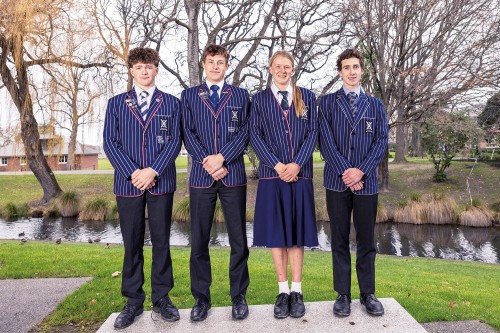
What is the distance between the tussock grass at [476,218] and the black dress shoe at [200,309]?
12042mm

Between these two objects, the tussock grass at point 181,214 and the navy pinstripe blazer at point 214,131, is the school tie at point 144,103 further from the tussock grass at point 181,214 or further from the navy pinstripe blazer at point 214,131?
the tussock grass at point 181,214

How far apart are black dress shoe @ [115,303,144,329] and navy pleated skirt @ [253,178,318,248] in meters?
1.12

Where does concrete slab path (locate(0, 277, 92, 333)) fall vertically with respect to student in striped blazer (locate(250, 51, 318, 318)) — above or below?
below

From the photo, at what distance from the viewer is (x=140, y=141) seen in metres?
3.44

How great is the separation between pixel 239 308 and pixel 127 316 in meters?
0.88

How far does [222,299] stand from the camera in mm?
4727

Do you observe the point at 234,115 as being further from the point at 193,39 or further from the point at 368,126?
the point at 193,39

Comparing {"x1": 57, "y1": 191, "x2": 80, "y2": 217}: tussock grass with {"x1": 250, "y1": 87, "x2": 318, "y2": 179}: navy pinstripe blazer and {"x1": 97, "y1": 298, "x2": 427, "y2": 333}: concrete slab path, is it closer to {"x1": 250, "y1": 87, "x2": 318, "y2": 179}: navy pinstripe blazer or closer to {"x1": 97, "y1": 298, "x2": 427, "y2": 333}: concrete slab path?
{"x1": 97, "y1": 298, "x2": 427, "y2": 333}: concrete slab path

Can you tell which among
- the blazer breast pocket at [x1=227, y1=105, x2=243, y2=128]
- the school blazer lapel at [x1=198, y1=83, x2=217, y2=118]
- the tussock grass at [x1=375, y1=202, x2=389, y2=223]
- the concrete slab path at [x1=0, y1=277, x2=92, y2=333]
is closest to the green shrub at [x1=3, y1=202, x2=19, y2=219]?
the concrete slab path at [x1=0, y1=277, x2=92, y2=333]

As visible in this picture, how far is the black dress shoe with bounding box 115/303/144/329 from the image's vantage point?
10.9ft

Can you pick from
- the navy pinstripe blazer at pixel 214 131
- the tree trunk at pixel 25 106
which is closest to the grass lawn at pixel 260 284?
the navy pinstripe blazer at pixel 214 131

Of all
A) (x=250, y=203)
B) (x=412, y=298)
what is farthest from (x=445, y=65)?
(x=412, y=298)

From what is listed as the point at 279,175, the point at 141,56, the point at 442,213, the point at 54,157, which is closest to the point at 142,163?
the point at 141,56

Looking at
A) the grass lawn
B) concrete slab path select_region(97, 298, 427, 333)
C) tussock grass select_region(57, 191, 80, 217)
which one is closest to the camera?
concrete slab path select_region(97, 298, 427, 333)
